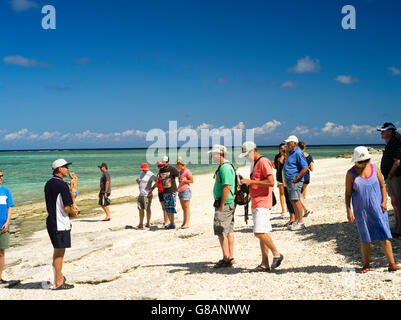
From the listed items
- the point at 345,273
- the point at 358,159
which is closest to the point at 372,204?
the point at 358,159

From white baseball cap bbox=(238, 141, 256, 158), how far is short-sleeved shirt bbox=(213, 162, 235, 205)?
1.08 feet

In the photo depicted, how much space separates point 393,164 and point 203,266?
4.06 metres

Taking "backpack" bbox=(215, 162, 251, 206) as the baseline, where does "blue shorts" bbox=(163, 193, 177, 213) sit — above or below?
below

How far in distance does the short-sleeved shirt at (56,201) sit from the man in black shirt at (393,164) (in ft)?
18.7

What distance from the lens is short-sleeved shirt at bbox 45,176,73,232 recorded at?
552 cm

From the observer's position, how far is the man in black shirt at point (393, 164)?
6300 mm

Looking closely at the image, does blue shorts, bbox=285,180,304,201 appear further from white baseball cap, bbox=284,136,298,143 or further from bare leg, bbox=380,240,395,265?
bare leg, bbox=380,240,395,265

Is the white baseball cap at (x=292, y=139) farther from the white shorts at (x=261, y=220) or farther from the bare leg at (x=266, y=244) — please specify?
the bare leg at (x=266, y=244)

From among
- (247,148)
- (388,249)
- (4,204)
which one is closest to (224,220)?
(247,148)

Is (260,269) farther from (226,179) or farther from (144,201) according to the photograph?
(144,201)

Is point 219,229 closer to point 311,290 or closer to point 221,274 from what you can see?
point 221,274

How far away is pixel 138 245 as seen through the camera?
891 cm

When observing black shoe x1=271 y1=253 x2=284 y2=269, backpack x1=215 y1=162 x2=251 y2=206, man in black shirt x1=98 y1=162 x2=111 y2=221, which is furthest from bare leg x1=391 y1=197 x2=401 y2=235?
man in black shirt x1=98 y1=162 x2=111 y2=221
